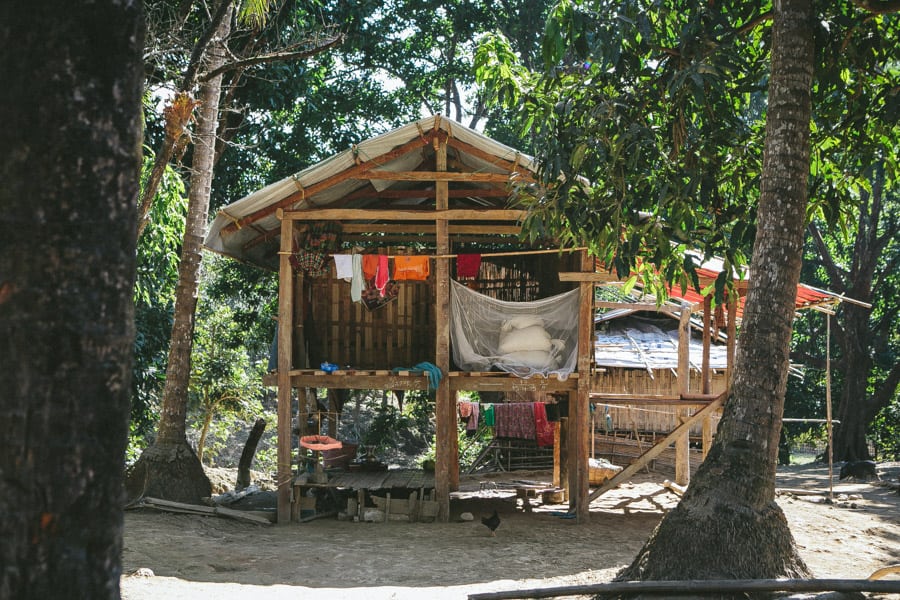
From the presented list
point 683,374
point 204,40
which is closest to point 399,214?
point 204,40

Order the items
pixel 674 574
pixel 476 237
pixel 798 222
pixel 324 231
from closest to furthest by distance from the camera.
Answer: pixel 674 574 < pixel 798 222 < pixel 324 231 < pixel 476 237

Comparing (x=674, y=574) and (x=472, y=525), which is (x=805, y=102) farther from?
(x=472, y=525)

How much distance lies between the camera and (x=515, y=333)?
1041 cm

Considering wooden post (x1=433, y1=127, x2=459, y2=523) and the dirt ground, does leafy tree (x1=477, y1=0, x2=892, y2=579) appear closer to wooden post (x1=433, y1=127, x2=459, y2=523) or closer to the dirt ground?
the dirt ground

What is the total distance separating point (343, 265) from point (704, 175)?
5.44 metres

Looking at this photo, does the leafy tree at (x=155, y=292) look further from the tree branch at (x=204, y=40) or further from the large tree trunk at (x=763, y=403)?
the large tree trunk at (x=763, y=403)

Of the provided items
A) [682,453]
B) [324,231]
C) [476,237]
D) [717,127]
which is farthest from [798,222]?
[682,453]

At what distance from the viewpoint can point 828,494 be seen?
1373cm

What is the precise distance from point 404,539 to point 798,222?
18.6ft

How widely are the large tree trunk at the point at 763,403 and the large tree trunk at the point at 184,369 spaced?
7.26 metres

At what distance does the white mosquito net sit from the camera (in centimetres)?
1041

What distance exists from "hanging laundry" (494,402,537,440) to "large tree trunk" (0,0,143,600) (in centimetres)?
1270

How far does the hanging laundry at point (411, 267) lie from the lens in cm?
1066

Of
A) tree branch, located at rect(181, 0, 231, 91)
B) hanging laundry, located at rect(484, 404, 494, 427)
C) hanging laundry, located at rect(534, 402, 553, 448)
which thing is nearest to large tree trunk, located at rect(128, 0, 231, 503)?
tree branch, located at rect(181, 0, 231, 91)
